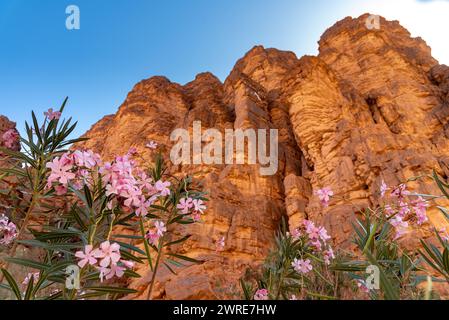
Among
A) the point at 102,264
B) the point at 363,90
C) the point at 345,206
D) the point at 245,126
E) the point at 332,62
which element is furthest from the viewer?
the point at 332,62

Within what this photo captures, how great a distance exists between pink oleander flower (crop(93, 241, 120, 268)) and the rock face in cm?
289

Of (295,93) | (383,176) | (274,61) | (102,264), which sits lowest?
(102,264)

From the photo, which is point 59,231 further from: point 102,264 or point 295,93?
point 295,93

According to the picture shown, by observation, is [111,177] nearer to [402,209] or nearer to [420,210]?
[402,209]

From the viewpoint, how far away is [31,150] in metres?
2.83

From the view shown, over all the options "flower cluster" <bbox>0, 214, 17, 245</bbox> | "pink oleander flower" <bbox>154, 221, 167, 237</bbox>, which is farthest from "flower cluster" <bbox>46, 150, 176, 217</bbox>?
"flower cluster" <bbox>0, 214, 17, 245</bbox>

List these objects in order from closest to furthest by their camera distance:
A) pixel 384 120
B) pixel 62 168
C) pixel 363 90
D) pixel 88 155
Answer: pixel 62 168 → pixel 88 155 → pixel 384 120 → pixel 363 90

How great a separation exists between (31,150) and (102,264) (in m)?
1.97

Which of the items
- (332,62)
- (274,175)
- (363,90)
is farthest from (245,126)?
(332,62)

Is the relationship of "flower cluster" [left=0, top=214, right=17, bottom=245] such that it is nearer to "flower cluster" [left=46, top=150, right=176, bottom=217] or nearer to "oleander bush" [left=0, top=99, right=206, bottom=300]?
"oleander bush" [left=0, top=99, right=206, bottom=300]

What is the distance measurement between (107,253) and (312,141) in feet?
60.0

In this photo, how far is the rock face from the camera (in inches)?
526

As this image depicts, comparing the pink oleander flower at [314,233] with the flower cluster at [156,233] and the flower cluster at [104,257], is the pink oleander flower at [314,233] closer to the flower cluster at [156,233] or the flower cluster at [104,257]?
the flower cluster at [156,233]

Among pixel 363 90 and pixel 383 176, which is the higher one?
pixel 363 90
